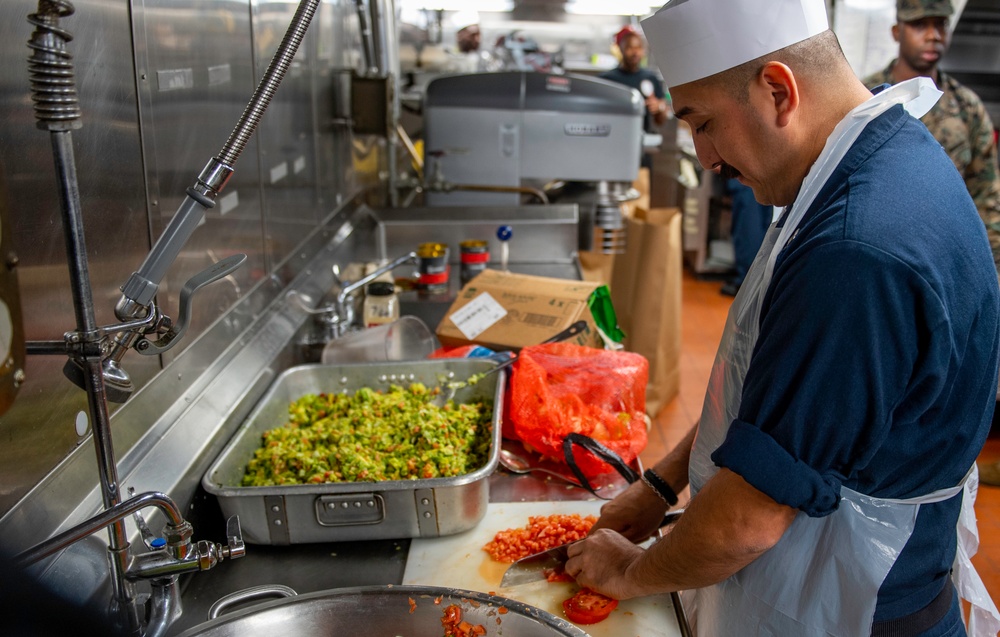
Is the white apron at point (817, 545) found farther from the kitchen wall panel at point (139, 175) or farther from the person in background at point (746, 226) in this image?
the person in background at point (746, 226)

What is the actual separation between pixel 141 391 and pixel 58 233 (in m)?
0.34

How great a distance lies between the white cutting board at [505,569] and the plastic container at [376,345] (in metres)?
0.67

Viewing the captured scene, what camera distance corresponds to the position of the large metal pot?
3.54 ft

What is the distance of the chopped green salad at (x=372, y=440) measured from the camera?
4.89 ft

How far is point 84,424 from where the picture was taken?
1.23 meters

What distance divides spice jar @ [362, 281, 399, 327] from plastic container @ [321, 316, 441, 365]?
16 centimetres

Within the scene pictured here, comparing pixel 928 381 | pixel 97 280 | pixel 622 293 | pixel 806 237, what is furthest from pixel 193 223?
pixel 622 293

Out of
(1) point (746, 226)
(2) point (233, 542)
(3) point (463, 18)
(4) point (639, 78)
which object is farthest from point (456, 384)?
(3) point (463, 18)

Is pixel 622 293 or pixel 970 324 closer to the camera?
pixel 970 324

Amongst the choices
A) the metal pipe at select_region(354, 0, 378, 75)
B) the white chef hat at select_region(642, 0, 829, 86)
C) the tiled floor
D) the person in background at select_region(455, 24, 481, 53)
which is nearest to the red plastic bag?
the white chef hat at select_region(642, 0, 829, 86)

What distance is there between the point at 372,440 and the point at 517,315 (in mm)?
731

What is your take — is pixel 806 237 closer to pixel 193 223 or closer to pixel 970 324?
pixel 970 324

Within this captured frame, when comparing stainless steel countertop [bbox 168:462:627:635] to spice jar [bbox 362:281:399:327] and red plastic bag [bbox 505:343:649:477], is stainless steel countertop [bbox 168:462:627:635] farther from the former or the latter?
spice jar [bbox 362:281:399:327]

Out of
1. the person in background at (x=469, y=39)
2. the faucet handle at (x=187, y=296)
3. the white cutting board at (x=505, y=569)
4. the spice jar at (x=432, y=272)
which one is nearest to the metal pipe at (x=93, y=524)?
the faucet handle at (x=187, y=296)
